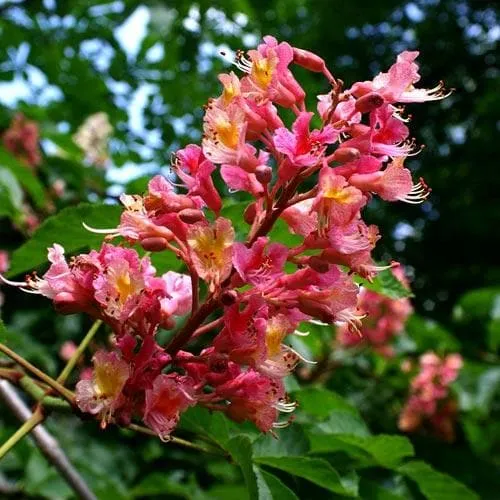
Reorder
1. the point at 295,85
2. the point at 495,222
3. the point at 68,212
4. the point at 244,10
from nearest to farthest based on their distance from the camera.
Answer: the point at 295,85 < the point at 68,212 < the point at 244,10 < the point at 495,222

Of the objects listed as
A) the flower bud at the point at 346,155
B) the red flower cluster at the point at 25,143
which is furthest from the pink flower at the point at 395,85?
the red flower cluster at the point at 25,143

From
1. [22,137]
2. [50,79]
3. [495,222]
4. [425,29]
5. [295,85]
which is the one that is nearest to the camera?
[295,85]

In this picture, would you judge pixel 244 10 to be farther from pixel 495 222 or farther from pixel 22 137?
pixel 495 222

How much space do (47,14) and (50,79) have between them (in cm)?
72

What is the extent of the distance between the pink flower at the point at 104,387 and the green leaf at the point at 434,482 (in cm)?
73

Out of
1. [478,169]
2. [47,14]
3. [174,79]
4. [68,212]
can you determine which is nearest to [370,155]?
[68,212]

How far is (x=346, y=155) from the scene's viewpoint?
1.09m

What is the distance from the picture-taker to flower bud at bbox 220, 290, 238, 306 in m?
1.05

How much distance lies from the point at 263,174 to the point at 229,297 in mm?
184

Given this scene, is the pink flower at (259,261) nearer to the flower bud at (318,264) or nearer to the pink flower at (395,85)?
the flower bud at (318,264)

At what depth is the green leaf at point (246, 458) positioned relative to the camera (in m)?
1.16

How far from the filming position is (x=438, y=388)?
3.79m

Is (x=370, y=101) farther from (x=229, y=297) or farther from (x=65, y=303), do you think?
(x=65, y=303)

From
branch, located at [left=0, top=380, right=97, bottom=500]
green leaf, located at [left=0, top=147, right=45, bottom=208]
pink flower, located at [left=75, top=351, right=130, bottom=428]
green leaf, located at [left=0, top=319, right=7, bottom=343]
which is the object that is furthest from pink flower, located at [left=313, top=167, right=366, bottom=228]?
green leaf, located at [left=0, top=147, right=45, bottom=208]
